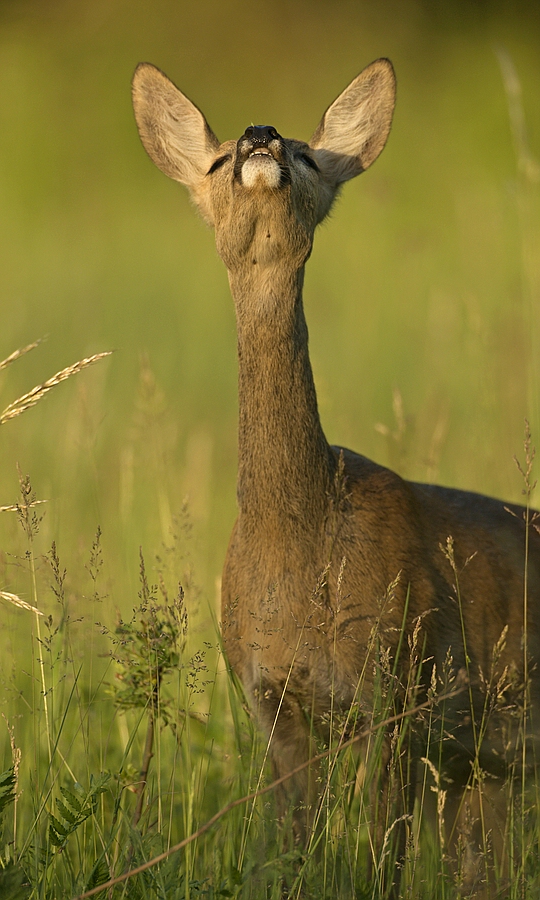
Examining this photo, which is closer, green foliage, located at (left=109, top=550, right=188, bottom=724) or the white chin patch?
green foliage, located at (left=109, top=550, right=188, bottom=724)

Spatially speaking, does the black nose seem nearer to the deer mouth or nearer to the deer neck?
the deer mouth

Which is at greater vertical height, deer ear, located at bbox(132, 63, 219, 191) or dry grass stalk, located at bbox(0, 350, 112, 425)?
deer ear, located at bbox(132, 63, 219, 191)

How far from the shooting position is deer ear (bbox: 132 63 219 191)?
4473mm

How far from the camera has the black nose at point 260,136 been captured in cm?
377

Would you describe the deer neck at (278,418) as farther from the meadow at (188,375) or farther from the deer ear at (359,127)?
the deer ear at (359,127)

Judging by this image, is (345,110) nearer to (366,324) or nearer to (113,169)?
(366,324)

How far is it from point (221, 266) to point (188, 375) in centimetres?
256

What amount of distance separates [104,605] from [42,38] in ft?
45.6

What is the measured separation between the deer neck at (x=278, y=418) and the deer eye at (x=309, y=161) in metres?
0.38

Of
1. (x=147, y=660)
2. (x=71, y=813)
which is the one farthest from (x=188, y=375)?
(x=71, y=813)

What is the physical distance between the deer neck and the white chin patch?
25cm

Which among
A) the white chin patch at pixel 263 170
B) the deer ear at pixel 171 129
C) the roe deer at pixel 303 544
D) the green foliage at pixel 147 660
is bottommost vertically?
the green foliage at pixel 147 660

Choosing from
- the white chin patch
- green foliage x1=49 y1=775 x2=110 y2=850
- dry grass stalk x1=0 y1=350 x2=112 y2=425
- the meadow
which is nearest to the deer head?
the white chin patch

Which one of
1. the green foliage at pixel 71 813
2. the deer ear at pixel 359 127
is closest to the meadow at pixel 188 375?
the green foliage at pixel 71 813
